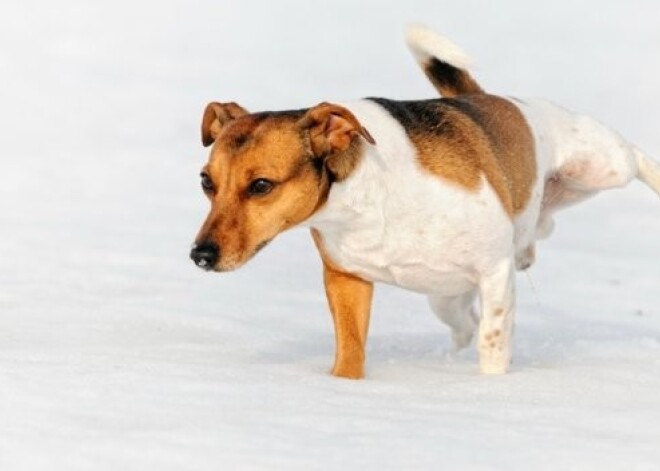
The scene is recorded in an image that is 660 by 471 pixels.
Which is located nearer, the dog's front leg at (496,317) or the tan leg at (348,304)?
the dog's front leg at (496,317)

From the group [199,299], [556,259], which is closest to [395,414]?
[199,299]

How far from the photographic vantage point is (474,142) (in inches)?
283

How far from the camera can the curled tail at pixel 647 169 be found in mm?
8570

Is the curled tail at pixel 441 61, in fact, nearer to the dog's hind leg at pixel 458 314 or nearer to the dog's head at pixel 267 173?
the dog's hind leg at pixel 458 314

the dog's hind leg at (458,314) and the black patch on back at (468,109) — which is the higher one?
the black patch on back at (468,109)

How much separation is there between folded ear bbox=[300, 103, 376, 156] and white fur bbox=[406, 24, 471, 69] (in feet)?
6.38

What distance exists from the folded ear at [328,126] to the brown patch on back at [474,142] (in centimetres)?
47

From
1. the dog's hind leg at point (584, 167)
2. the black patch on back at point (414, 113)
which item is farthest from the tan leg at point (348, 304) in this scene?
the dog's hind leg at point (584, 167)

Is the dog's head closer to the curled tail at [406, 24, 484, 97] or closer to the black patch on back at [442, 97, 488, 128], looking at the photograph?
the black patch on back at [442, 97, 488, 128]

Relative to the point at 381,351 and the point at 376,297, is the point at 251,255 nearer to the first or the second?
the point at 381,351

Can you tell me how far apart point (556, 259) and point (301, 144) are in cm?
538

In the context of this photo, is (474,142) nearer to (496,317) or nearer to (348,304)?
(496,317)

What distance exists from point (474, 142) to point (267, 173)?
113 centimetres

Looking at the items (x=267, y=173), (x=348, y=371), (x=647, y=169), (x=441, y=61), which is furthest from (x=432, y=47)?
(x=267, y=173)
